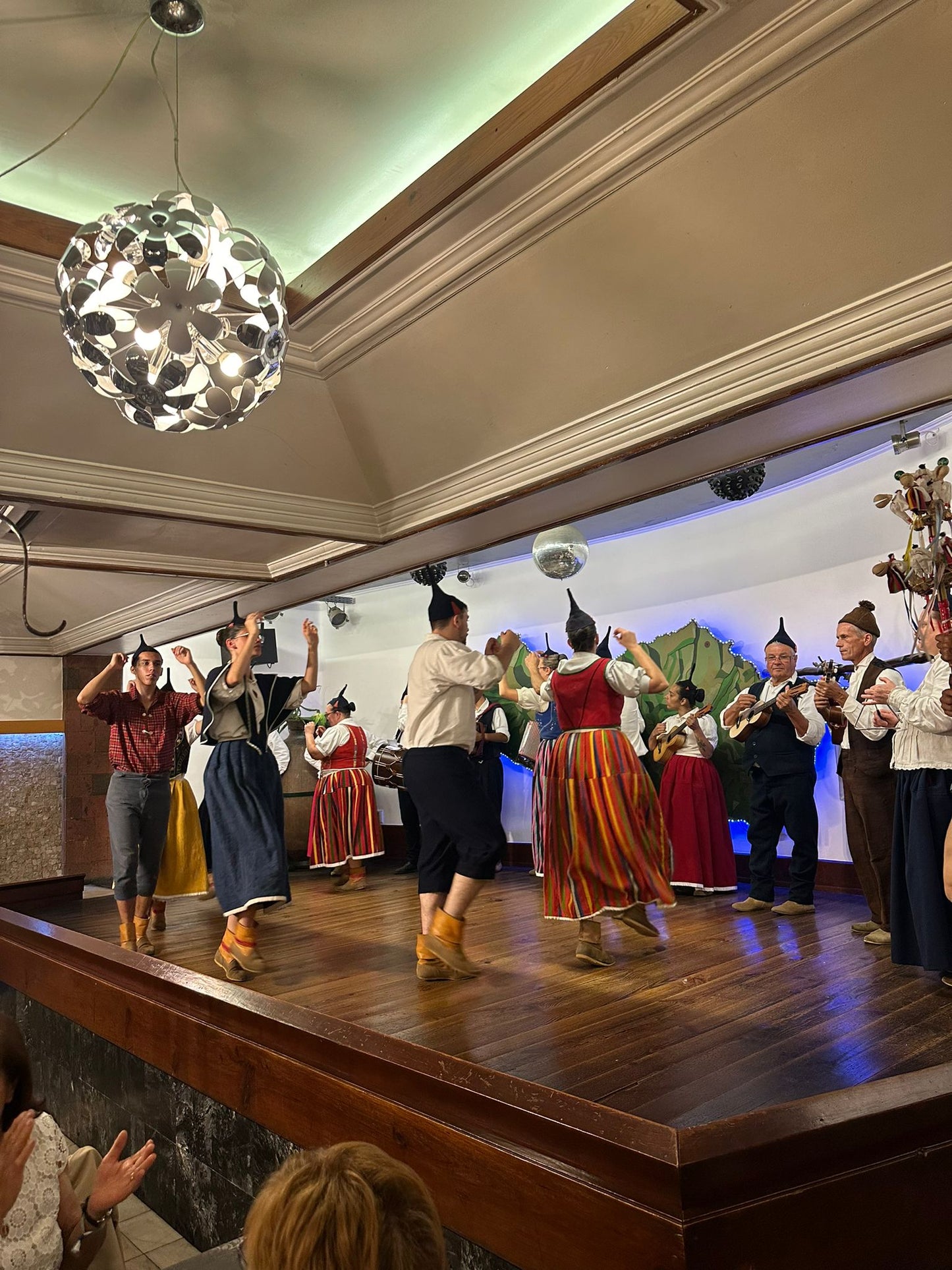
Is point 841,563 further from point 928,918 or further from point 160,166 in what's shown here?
point 160,166

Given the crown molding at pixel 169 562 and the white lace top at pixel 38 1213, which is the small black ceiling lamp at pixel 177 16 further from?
the crown molding at pixel 169 562

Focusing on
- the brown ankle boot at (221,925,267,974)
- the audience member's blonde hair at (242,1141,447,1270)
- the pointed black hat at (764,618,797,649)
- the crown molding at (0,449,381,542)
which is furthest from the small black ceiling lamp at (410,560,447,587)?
the audience member's blonde hair at (242,1141,447,1270)

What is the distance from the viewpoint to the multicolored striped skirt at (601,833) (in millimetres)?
4008

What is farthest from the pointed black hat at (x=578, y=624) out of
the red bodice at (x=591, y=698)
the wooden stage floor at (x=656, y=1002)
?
the wooden stage floor at (x=656, y=1002)

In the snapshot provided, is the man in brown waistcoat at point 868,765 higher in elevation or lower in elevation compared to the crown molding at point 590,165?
lower

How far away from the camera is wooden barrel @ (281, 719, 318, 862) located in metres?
8.76

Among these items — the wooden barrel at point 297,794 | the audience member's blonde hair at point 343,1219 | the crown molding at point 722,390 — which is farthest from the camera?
the wooden barrel at point 297,794

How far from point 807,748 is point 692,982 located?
2101 mm

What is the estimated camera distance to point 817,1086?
2.45m

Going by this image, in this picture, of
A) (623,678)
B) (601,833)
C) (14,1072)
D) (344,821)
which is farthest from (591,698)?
(344,821)

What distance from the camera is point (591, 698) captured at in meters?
4.21

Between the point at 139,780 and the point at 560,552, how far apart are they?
2.79 meters

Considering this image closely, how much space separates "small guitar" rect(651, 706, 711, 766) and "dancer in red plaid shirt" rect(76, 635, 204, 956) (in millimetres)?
2960

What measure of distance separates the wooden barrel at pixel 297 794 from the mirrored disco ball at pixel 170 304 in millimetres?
6976
